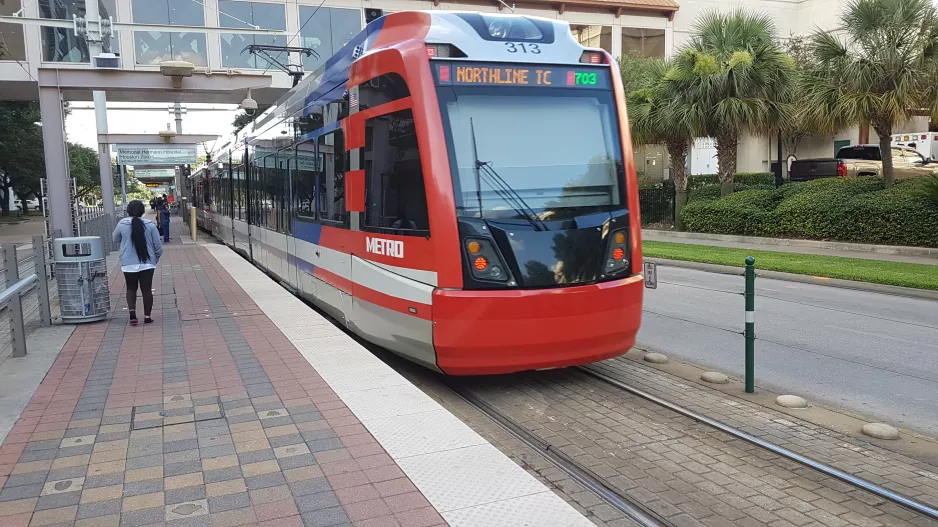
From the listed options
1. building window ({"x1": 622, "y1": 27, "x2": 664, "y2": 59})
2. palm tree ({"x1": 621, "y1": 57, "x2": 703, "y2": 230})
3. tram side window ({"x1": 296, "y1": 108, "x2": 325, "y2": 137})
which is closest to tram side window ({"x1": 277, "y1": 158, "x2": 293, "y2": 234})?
tram side window ({"x1": 296, "y1": 108, "x2": 325, "y2": 137})

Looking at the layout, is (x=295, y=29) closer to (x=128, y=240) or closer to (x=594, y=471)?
(x=128, y=240)

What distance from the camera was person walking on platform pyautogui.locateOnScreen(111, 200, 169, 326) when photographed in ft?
31.2

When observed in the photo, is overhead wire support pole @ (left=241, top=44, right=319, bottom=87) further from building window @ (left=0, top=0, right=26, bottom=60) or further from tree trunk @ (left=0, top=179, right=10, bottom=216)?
tree trunk @ (left=0, top=179, right=10, bottom=216)

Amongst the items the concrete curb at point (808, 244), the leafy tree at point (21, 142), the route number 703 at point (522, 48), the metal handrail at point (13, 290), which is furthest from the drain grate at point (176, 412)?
the leafy tree at point (21, 142)

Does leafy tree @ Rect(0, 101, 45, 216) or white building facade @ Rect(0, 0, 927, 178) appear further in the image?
leafy tree @ Rect(0, 101, 45, 216)

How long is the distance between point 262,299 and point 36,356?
384cm

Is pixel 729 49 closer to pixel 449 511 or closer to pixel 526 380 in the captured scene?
pixel 526 380

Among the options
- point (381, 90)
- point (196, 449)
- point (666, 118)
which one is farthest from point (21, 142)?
point (196, 449)

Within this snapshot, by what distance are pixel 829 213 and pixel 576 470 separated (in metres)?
18.0

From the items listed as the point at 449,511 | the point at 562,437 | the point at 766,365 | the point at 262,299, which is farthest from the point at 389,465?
the point at 262,299

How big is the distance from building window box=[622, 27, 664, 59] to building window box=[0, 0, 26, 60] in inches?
1137

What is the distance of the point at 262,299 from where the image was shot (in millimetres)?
11219

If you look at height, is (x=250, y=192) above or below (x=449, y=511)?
above

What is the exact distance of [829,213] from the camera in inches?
789
